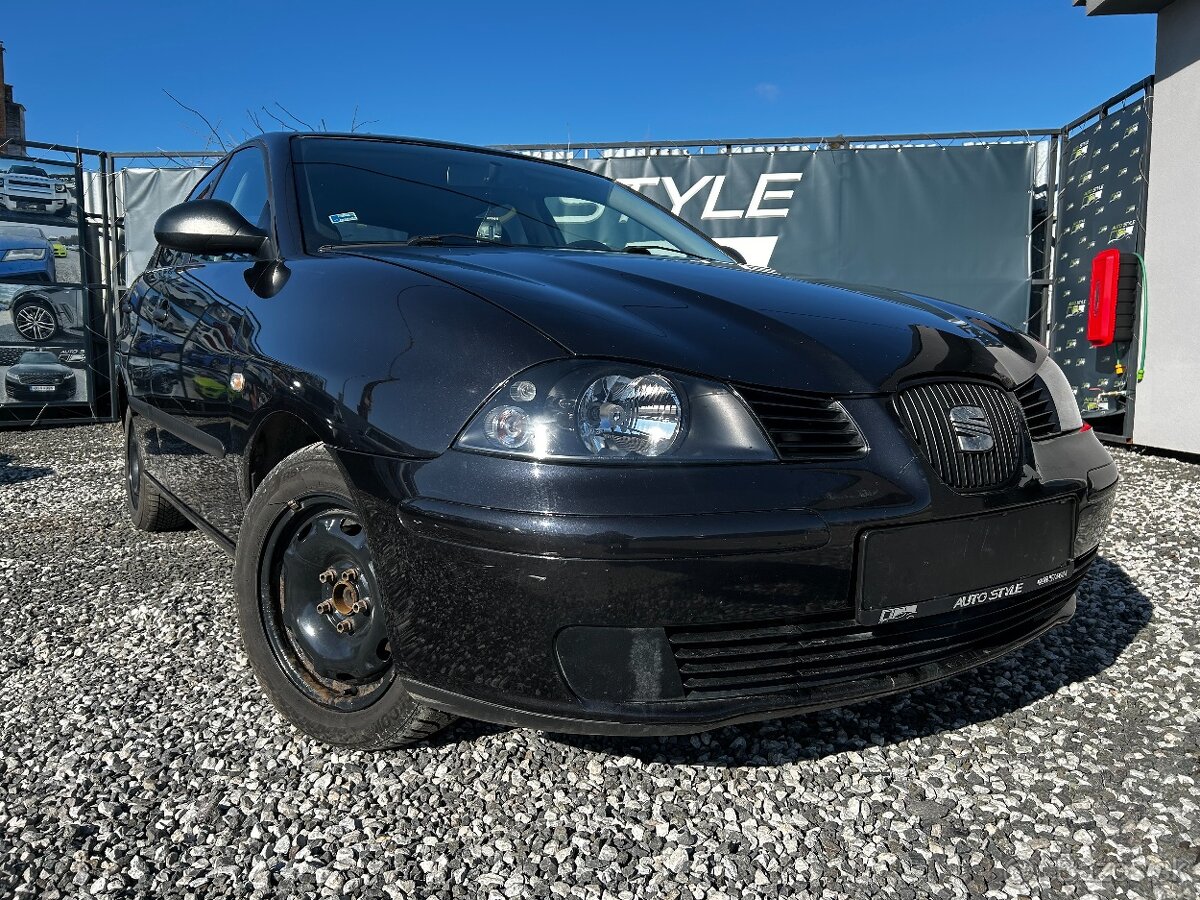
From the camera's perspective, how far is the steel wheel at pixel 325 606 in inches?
75.6

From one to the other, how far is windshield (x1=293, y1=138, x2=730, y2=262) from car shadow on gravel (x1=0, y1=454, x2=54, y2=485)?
4224 millimetres

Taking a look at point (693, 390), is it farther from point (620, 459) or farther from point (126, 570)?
point (126, 570)

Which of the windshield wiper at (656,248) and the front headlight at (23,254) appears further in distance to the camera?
the front headlight at (23,254)

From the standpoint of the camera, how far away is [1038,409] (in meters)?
2.08

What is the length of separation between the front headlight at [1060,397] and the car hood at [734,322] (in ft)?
0.13

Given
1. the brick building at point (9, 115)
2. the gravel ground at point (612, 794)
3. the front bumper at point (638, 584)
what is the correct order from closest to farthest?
the front bumper at point (638, 584) → the gravel ground at point (612, 794) → the brick building at point (9, 115)

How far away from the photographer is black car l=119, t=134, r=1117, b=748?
156cm

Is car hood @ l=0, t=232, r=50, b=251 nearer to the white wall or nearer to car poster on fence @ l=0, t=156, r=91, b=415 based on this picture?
car poster on fence @ l=0, t=156, r=91, b=415

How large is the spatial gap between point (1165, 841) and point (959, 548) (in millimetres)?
694

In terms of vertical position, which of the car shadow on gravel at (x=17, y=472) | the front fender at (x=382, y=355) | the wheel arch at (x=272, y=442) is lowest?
the car shadow on gravel at (x=17, y=472)

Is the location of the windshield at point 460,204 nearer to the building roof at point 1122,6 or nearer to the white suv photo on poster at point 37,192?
the building roof at point 1122,6

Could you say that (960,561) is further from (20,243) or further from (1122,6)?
(20,243)

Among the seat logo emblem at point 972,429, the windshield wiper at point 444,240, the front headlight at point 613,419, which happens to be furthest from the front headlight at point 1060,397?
the windshield wiper at point 444,240

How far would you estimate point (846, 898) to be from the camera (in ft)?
5.22
